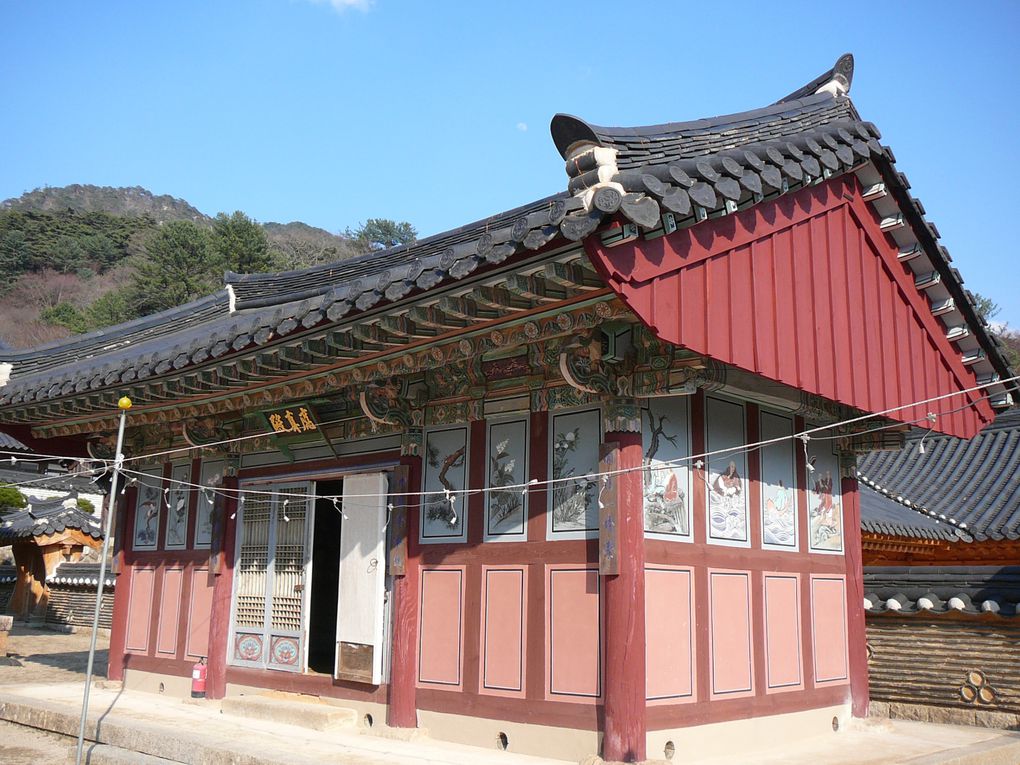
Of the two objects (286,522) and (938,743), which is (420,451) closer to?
(286,522)

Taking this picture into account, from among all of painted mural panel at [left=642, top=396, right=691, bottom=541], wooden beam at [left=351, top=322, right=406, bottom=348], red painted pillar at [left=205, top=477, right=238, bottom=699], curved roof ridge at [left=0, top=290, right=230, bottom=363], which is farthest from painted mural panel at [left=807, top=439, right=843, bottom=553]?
curved roof ridge at [left=0, top=290, right=230, bottom=363]

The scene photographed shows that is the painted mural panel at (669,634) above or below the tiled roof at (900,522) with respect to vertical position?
below

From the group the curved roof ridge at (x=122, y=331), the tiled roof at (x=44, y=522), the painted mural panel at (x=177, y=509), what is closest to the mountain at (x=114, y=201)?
the tiled roof at (x=44, y=522)

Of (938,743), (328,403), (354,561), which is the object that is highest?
(328,403)

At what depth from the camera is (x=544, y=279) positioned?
611 centimetres

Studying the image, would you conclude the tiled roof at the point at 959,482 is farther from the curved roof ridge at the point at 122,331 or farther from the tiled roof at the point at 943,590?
the curved roof ridge at the point at 122,331

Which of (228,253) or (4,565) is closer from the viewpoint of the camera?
(4,565)

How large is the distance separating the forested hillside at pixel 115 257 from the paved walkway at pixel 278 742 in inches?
1580

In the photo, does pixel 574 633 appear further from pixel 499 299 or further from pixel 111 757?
pixel 111 757

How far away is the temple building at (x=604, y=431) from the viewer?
6539mm

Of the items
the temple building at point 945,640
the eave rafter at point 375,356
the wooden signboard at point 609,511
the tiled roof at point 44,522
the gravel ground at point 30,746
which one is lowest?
the gravel ground at point 30,746

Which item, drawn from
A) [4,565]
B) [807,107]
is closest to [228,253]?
[4,565]

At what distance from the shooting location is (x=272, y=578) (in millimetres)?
10477

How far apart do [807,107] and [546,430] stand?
4.10 m
